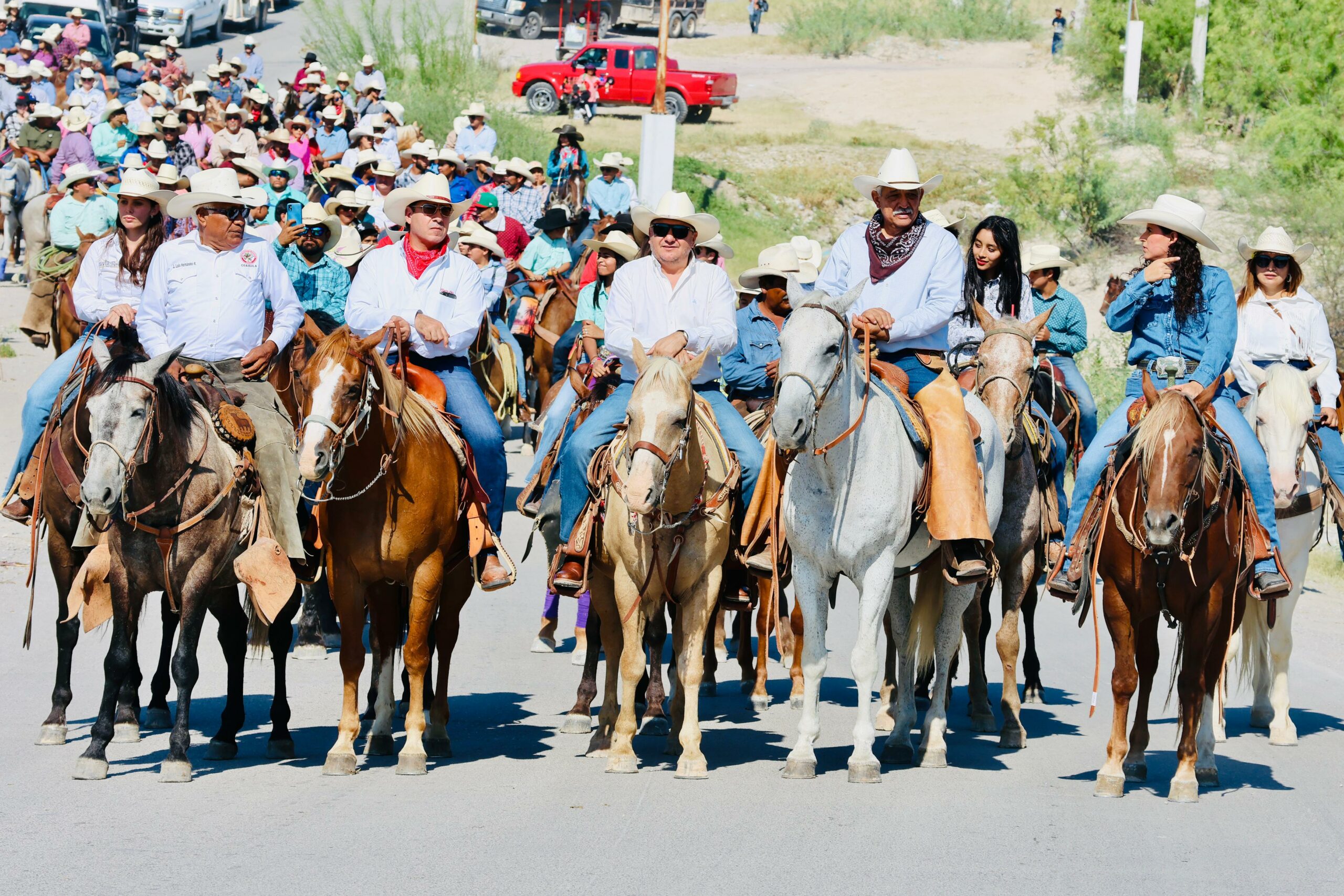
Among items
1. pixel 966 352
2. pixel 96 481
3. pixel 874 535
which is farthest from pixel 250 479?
pixel 966 352

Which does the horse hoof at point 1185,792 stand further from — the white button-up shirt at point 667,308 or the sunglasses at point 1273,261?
the sunglasses at point 1273,261

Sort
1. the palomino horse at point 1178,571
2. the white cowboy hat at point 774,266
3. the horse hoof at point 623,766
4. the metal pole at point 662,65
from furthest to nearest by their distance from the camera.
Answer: the metal pole at point 662,65, the white cowboy hat at point 774,266, the horse hoof at point 623,766, the palomino horse at point 1178,571

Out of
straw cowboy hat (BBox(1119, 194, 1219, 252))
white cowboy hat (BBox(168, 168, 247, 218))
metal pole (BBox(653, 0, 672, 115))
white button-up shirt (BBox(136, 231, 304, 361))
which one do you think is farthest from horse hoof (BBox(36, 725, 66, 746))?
metal pole (BBox(653, 0, 672, 115))

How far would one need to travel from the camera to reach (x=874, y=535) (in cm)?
866

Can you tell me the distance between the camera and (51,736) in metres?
9.06

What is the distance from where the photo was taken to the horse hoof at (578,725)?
9883mm

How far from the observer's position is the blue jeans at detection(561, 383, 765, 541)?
9156 mm

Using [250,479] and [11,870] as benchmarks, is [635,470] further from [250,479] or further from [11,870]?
[11,870]

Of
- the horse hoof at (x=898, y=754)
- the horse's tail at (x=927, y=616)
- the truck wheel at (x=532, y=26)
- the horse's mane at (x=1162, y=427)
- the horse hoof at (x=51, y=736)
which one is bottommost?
the horse hoof at (x=898, y=754)

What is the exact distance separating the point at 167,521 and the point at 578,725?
286 cm

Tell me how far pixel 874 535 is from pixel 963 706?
312 cm

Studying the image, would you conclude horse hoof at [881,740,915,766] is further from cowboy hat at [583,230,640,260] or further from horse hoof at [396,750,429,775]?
cowboy hat at [583,230,640,260]

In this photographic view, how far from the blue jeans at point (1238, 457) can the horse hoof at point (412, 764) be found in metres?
3.92

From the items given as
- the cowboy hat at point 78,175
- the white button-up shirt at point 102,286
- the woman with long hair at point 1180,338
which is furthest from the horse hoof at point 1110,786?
the cowboy hat at point 78,175
